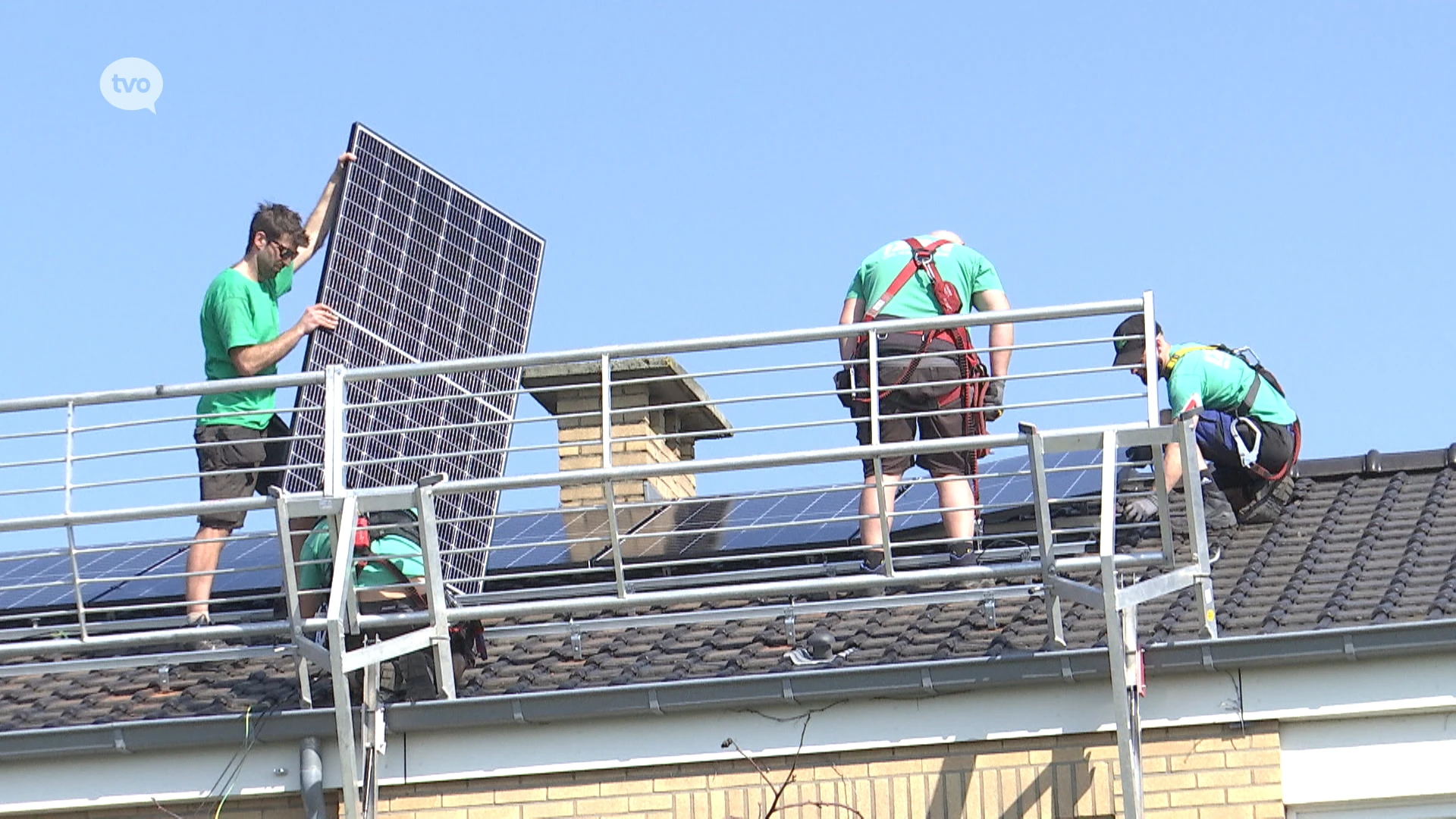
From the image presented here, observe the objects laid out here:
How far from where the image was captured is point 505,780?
30.1ft

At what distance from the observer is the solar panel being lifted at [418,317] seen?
10742 millimetres

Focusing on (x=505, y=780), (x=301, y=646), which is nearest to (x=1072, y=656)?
(x=505, y=780)

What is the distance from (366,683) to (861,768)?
79.3 inches

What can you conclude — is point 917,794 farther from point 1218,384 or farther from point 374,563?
point 1218,384

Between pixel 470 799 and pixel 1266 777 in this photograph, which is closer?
pixel 1266 777

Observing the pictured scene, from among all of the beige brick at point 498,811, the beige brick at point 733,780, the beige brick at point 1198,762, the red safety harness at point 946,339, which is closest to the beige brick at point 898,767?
the beige brick at point 733,780

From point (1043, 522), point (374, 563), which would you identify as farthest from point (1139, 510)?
point (374, 563)

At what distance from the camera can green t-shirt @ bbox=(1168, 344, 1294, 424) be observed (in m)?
10.8

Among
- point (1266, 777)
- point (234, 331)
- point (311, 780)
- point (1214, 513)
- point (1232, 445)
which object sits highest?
point (234, 331)

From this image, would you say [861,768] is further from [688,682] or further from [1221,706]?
[1221,706]

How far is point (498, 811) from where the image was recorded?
360 inches

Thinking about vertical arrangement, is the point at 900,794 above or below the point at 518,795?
below

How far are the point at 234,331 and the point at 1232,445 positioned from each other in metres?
4.79

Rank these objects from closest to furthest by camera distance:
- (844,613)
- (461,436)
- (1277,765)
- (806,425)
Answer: (1277,765)
(806,425)
(844,613)
(461,436)
